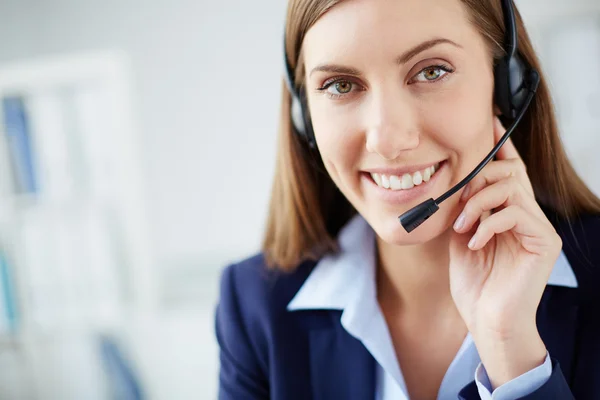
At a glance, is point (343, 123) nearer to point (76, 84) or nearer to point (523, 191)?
point (523, 191)

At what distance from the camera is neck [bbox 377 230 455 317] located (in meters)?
0.99

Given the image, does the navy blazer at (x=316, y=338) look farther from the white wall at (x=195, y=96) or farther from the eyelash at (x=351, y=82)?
the white wall at (x=195, y=96)

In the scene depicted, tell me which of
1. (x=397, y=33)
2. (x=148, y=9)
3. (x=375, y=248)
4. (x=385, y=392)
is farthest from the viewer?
(x=148, y=9)

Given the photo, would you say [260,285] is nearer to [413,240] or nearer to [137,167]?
[413,240]

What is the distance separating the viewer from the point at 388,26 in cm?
75

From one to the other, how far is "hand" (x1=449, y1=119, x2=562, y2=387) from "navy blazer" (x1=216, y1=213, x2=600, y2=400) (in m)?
0.06

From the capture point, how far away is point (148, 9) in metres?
2.73

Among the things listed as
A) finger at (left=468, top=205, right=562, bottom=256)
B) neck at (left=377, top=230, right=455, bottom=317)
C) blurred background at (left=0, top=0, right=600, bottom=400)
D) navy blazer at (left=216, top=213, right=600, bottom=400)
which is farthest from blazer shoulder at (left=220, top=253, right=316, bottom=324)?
blurred background at (left=0, top=0, right=600, bottom=400)

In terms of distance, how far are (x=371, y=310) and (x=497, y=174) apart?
32 cm

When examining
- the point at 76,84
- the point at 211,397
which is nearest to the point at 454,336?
the point at 211,397

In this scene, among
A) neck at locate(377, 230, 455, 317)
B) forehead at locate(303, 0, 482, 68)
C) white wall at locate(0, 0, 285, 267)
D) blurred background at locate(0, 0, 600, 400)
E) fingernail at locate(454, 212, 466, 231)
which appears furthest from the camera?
white wall at locate(0, 0, 285, 267)

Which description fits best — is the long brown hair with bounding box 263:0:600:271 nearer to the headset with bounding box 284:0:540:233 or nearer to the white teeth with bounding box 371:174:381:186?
the headset with bounding box 284:0:540:233

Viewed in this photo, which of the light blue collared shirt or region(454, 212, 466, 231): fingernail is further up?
region(454, 212, 466, 231): fingernail

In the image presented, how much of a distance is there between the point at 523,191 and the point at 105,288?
6.98 feet
